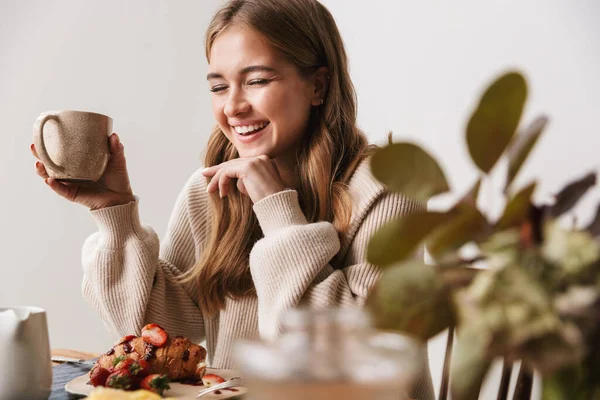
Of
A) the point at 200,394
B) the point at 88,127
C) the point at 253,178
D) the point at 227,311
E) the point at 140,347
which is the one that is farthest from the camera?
the point at 227,311

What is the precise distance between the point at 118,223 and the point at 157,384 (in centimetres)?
69

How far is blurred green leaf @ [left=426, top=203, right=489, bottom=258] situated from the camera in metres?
0.50

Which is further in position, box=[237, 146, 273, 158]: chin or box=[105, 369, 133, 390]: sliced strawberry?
box=[237, 146, 273, 158]: chin

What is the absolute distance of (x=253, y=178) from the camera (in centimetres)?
152

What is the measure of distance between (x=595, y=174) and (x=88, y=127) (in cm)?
100

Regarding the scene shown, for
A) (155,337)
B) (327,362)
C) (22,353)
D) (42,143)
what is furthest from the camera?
(42,143)

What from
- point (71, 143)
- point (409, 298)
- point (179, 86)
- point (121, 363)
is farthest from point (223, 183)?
point (179, 86)

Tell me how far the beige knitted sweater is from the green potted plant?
799 mm

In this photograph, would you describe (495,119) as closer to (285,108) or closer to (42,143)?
(42,143)

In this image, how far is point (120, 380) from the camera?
3.17ft

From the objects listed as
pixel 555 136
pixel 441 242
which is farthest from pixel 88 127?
pixel 555 136

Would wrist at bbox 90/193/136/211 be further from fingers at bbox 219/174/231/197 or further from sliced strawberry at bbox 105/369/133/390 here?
sliced strawberry at bbox 105/369/133/390

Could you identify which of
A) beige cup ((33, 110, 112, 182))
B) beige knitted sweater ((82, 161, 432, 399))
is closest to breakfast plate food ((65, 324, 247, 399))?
beige knitted sweater ((82, 161, 432, 399))

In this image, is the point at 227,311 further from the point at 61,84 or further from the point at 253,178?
the point at 61,84
